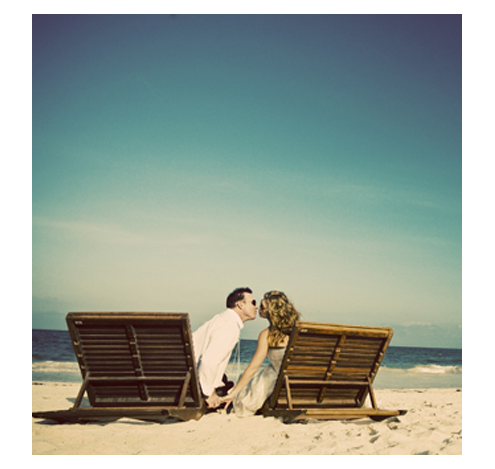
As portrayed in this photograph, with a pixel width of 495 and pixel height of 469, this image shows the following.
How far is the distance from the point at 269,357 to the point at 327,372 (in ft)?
1.93

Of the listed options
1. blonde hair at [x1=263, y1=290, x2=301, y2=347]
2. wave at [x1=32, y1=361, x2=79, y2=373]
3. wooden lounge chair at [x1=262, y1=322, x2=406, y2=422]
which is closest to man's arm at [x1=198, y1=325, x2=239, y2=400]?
blonde hair at [x1=263, y1=290, x2=301, y2=347]

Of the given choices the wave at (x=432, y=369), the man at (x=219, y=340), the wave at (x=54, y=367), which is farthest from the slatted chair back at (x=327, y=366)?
the wave at (x=432, y=369)

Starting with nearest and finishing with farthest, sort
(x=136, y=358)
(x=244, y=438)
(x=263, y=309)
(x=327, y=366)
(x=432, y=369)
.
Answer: (x=244, y=438)
(x=136, y=358)
(x=327, y=366)
(x=263, y=309)
(x=432, y=369)

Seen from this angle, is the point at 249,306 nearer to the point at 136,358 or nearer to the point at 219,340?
the point at 219,340

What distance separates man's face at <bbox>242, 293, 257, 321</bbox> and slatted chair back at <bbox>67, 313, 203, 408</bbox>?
96 centimetres

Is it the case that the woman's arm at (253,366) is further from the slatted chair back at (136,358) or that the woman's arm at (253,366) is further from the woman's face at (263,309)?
the slatted chair back at (136,358)

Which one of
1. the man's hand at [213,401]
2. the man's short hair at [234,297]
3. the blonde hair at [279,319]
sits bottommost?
the man's hand at [213,401]

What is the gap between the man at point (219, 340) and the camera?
4.79 meters

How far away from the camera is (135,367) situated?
4449mm

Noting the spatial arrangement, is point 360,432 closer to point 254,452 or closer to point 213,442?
point 254,452

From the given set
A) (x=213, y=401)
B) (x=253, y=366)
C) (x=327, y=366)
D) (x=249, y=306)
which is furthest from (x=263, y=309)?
(x=213, y=401)

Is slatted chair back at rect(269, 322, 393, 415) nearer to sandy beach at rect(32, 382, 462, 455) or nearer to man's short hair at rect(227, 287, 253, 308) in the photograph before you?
sandy beach at rect(32, 382, 462, 455)
